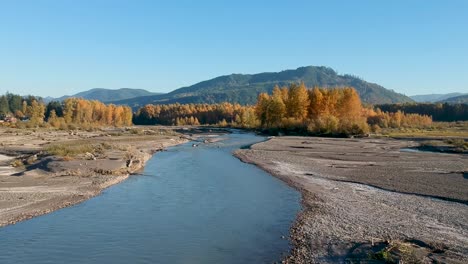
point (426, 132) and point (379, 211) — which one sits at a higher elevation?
point (426, 132)

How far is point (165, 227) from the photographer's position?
19.8m

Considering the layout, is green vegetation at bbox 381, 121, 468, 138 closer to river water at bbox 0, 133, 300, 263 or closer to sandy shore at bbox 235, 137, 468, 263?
sandy shore at bbox 235, 137, 468, 263

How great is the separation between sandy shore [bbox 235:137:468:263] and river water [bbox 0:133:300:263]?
1.46m

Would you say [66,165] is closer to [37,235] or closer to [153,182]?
[153,182]

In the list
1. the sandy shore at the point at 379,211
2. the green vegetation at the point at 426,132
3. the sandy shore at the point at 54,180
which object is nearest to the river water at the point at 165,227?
the sandy shore at the point at 54,180

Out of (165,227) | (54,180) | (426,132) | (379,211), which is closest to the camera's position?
(165,227)

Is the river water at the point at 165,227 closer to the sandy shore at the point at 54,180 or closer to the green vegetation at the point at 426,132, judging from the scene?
the sandy shore at the point at 54,180

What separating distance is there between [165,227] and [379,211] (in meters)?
11.5

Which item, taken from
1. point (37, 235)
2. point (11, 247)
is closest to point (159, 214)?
point (37, 235)

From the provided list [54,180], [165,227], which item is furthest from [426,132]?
[165,227]

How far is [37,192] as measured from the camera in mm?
26719

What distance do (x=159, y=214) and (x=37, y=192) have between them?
9.60 metres

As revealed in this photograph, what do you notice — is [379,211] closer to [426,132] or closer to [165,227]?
[165,227]

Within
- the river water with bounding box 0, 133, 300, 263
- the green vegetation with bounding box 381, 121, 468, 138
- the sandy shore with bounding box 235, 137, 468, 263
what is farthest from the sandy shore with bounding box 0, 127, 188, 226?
the green vegetation with bounding box 381, 121, 468, 138
